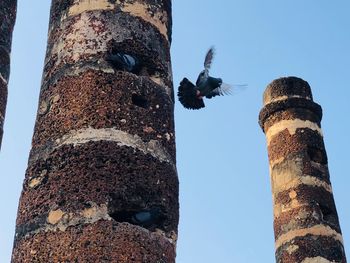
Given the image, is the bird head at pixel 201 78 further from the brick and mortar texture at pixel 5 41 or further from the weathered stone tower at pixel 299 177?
the weathered stone tower at pixel 299 177

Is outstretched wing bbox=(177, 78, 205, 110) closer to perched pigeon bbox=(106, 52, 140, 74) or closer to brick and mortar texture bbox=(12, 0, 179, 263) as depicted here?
brick and mortar texture bbox=(12, 0, 179, 263)

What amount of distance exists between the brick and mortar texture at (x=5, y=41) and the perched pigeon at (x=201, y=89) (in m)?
3.72

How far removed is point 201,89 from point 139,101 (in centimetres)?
83

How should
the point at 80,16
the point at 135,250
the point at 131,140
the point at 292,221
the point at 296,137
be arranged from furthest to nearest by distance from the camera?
1. the point at 296,137
2. the point at 292,221
3. the point at 80,16
4. the point at 131,140
5. the point at 135,250

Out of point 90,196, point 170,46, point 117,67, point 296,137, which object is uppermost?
point 296,137

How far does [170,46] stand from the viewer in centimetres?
616

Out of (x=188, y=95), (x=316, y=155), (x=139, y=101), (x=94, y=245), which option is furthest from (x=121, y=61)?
(x=316, y=155)

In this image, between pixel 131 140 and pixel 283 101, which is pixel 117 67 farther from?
pixel 283 101

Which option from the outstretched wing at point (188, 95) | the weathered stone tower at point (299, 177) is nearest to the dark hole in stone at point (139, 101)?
the outstretched wing at point (188, 95)

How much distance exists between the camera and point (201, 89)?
595 cm

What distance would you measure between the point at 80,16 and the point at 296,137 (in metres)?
7.68

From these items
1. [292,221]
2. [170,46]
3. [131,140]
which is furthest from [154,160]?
[292,221]

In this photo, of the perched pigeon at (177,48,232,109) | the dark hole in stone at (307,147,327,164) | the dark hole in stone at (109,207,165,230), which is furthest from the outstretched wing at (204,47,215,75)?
the dark hole in stone at (307,147,327,164)

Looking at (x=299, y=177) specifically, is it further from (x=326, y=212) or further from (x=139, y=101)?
(x=139, y=101)
